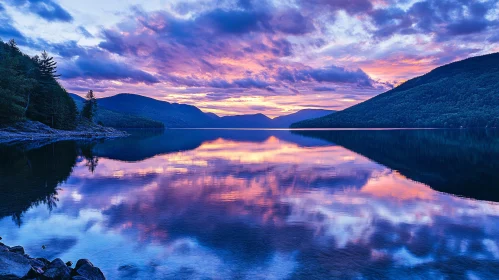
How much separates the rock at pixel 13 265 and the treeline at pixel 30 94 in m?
89.7

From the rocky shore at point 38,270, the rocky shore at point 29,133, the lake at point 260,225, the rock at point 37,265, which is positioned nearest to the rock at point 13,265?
the rocky shore at point 38,270

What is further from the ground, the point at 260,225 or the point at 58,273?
the point at 58,273

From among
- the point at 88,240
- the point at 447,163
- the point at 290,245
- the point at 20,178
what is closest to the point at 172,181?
the point at 20,178

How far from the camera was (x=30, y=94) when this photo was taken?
350ft

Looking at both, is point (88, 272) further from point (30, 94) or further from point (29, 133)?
point (30, 94)

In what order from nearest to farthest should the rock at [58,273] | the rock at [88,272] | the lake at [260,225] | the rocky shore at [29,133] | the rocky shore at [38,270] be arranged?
the rocky shore at [38,270]
the rock at [58,273]
the rock at [88,272]
the lake at [260,225]
the rocky shore at [29,133]

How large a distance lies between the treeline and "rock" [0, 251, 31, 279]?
294 ft

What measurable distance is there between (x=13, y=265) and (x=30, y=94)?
118 metres

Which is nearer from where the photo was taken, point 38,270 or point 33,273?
point 33,273

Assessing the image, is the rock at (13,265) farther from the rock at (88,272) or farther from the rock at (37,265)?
the rock at (88,272)

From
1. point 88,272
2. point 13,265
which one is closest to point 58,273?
point 88,272

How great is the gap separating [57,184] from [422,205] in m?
28.6

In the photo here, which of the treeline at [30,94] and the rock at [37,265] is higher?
the treeline at [30,94]

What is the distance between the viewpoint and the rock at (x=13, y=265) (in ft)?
30.5
